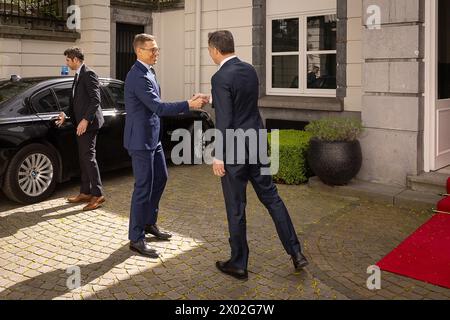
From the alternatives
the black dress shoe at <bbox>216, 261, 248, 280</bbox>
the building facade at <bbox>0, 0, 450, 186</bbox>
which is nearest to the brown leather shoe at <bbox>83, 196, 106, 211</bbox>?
the black dress shoe at <bbox>216, 261, 248, 280</bbox>

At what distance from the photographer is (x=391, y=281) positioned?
4.28 metres

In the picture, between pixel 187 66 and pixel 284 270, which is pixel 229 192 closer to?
pixel 284 270

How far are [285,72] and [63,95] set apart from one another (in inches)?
193

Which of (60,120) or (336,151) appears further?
(336,151)

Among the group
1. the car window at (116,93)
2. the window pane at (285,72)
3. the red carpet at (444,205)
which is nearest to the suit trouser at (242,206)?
the red carpet at (444,205)

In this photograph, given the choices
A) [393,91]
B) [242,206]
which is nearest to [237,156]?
[242,206]

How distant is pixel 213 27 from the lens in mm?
11398

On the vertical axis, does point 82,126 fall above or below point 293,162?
above

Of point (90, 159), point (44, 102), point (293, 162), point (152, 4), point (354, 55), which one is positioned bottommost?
point (293, 162)

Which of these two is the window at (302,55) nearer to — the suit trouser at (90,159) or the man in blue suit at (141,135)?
the suit trouser at (90,159)

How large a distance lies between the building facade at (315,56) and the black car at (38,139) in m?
3.88

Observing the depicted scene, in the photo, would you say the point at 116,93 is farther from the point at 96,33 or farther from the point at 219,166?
the point at 96,33

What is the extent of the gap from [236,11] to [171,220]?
20.6 feet

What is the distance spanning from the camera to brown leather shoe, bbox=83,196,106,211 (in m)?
6.54
